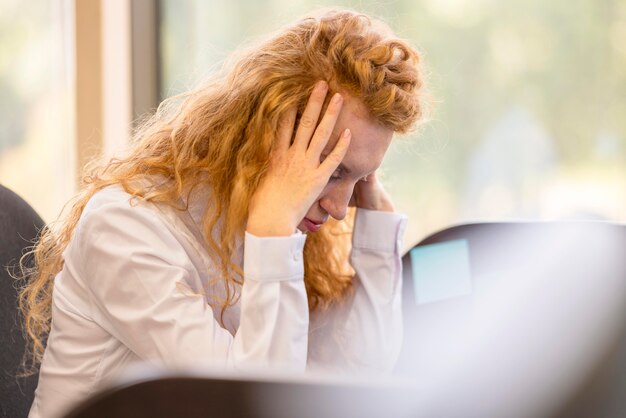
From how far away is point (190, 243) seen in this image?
121cm

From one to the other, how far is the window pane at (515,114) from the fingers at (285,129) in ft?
3.74

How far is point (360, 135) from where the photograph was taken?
1.19m

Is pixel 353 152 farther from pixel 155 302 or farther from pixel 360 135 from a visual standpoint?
pixel 155 302

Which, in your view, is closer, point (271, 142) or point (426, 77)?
point (271, 142)

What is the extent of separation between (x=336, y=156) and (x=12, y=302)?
0.49 m

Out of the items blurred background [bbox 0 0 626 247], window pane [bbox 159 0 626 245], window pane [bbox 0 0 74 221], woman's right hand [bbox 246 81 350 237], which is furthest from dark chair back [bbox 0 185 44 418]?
window pane [bbox 0 0 74 221]

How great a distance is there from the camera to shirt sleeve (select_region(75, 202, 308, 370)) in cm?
107

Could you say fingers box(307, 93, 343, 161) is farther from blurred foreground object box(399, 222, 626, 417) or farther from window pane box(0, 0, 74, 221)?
window pane box(0, 0, 74, 221)

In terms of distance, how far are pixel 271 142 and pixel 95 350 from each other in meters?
0.37

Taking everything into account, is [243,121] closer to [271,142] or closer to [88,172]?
[271,142]

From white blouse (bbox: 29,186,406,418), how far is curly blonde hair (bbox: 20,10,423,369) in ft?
0.12

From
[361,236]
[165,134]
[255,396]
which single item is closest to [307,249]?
[361,236]

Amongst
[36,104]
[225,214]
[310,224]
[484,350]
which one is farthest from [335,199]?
[36,104]

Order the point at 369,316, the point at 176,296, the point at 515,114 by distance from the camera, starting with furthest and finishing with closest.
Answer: the point at 515,114, the point at 369,316, the point at 176,296
